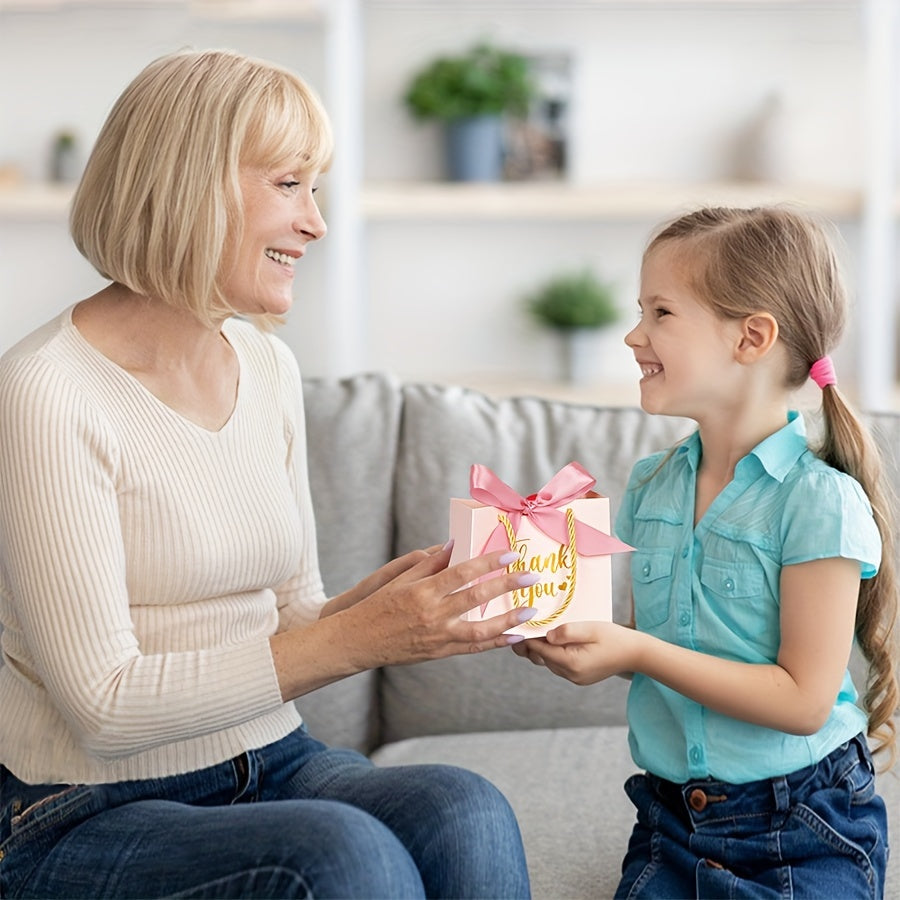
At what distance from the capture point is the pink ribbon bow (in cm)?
131

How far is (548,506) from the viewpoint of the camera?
1.32 m

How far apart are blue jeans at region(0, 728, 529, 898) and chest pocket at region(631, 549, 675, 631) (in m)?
0.28

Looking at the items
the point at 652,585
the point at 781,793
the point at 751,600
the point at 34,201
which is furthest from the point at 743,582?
the point at 34,201

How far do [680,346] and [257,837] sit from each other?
0.67 meters

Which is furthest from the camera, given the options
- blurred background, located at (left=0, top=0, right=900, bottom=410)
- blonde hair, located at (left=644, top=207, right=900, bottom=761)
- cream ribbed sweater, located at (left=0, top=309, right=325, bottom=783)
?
blurred background, located at (left=0, top=0, right=900, bottom=410)

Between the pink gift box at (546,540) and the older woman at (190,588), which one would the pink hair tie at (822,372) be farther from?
the older woman at (190,588)

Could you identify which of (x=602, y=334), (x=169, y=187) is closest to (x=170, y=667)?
(x=169, y=187)

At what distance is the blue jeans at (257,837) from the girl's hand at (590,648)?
0.16 m

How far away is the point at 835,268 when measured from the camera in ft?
4.66

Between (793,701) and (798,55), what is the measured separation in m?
2.85

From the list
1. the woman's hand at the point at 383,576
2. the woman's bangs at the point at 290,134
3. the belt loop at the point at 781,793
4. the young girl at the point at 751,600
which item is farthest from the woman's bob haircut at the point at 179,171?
the belt loop at the point at 781,793

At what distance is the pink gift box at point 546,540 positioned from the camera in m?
1.31

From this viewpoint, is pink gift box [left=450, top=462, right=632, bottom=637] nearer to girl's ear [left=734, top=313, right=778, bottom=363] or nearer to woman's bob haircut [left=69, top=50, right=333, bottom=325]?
girl's ear [left=734, top=313, right=778, bottom=363]

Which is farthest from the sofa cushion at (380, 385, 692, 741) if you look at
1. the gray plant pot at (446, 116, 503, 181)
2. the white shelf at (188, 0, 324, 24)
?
the white shelf at (188, 0, 324, 24)
